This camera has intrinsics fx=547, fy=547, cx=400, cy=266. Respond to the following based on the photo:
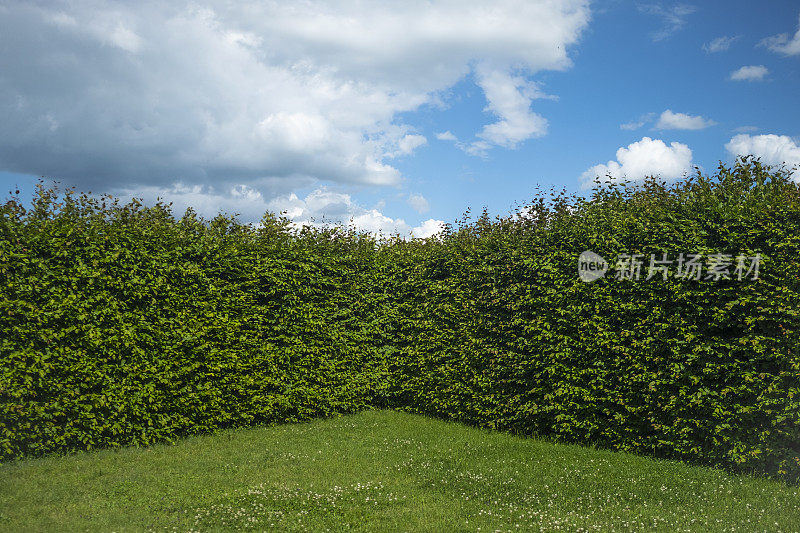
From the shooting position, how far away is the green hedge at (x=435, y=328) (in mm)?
7621

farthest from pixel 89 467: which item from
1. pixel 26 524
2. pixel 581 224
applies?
pixel 581 224

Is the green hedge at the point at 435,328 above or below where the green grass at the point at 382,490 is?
above

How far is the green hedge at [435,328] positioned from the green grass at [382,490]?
2.07 feet

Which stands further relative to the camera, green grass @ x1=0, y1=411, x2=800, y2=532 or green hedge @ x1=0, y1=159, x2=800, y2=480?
green hedge @ x1=0, y1=159, x2=800, y2=480

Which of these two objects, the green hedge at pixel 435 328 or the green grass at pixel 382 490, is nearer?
the green grass at pixel 382 490

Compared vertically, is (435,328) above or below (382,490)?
above

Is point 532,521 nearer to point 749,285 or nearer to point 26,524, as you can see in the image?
point 749,285

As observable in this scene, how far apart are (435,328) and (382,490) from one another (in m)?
4.78

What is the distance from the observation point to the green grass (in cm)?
606

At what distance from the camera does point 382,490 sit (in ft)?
23.1

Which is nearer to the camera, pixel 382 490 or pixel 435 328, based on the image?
pixel 382 490

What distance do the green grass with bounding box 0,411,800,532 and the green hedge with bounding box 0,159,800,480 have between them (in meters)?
0.63

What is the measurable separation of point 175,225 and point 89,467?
4326mm

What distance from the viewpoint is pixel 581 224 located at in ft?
30.4
